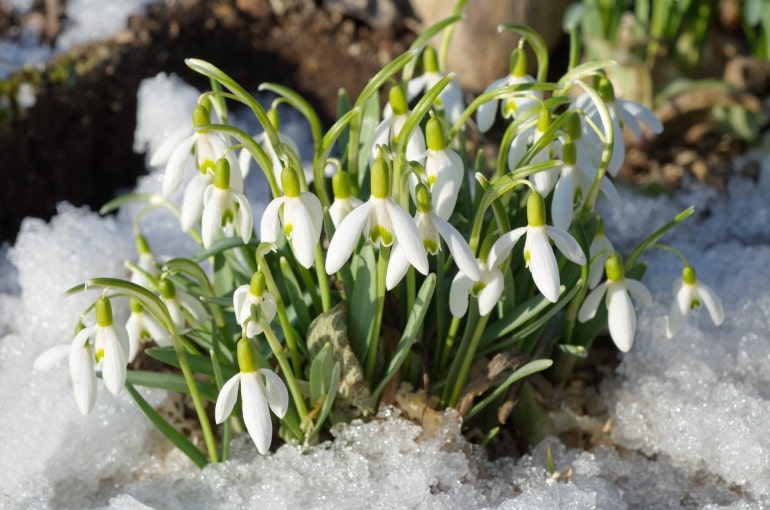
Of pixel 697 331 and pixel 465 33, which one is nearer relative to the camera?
pixel 697 331

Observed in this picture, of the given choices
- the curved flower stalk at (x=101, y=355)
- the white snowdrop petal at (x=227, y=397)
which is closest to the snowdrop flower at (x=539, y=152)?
the white snowdrop petal at (x=227, y=397)

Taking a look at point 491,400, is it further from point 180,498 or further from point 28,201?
point 28,201

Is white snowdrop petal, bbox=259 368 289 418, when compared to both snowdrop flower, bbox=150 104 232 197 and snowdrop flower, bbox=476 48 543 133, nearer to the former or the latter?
snowdrop flower, bbox=150 104 232 197

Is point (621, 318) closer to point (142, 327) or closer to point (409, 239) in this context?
point (409, 239)

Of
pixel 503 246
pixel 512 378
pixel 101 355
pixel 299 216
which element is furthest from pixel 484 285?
pixel 101 355

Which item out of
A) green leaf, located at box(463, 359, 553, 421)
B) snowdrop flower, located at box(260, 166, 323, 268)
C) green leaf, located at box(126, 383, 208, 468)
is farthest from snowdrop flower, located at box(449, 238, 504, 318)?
green leaf, located at box(126, 383, 208, 468)

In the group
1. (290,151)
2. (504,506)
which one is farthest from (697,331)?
(290,151)

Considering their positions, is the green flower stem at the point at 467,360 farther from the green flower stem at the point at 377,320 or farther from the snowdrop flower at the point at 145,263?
the snowdrop flower at the point at 145,263
